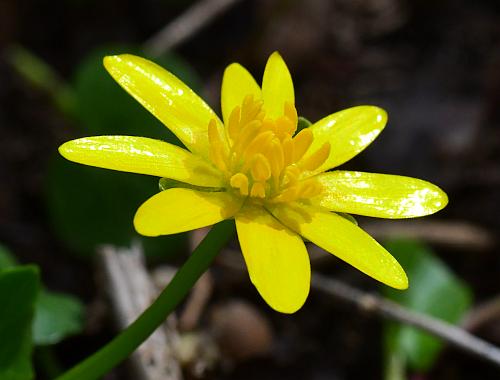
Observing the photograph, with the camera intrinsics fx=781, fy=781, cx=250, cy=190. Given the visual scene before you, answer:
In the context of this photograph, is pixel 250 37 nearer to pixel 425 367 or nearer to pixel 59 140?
pixel 59 140

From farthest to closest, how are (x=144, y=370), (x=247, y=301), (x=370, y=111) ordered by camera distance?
(x=247, y=301), (x=144, y=370), (x=370, y=111)

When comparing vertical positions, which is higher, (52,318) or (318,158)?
(318,158)

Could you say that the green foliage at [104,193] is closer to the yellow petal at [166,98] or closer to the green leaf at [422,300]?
the green leaf at [422,300]

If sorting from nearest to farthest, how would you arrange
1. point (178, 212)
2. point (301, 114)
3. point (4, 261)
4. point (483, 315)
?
1. point (178, 212)
2. point (4, 261)
3. point (483, 315)
4. point (301, 114)

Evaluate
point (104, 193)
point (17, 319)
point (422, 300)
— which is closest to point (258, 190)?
point (17, 319)

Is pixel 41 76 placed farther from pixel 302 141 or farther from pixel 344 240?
pixel 344 240

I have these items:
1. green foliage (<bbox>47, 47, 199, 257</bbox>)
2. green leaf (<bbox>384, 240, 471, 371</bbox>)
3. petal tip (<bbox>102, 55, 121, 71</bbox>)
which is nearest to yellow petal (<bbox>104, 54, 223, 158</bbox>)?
petal tip (<bbox>102, 55, 121, 71</bbox>)

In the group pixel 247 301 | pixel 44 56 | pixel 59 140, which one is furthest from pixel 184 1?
pixel 247 301
